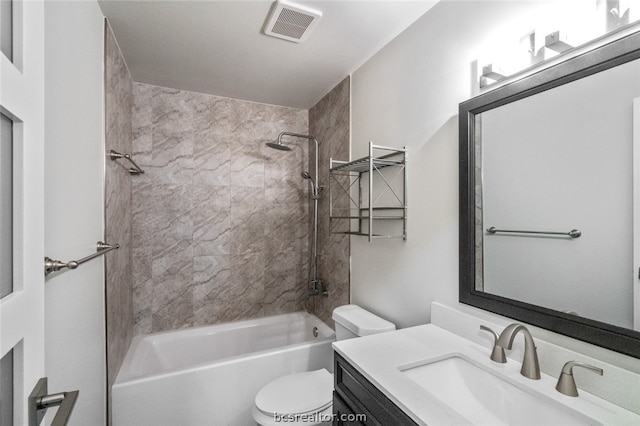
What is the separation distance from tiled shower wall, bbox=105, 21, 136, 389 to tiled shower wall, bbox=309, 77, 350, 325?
1456 mm

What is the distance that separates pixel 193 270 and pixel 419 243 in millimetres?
1860

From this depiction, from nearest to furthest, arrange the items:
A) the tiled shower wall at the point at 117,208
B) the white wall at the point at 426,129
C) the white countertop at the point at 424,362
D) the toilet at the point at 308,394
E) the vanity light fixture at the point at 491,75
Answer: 1. the white countertop at the point at 424,362
2. the vanity light fixture at the point at 491,75
3. the white wall at the point at 426,129
4. the toilet at the point at 308,394
5. the tiled shower wall at the point at 117,208

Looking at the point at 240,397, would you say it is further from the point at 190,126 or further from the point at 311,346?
the point at 190,126

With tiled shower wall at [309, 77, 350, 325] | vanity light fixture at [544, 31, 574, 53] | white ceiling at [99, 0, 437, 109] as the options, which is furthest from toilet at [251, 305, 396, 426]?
white ceiling at [99, 0, 437, 109]

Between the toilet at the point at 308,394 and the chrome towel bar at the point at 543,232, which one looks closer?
the chrome towel bar at the point at 543,232

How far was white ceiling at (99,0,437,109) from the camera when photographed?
Answer: 1.49m

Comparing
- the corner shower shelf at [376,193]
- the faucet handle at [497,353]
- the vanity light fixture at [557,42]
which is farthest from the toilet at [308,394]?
the vanity light fixture at [557,42]

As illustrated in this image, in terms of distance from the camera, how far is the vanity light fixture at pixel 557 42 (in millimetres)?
932

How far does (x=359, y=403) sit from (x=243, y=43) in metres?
1.94

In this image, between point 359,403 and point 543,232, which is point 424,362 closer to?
point 359,403

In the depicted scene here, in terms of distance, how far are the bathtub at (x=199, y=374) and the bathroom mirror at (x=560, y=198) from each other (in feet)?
4.32

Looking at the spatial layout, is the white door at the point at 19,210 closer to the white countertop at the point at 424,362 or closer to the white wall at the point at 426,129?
the white countertop at the point at 424,362

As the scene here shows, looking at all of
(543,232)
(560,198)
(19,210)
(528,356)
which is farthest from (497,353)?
(19,210)

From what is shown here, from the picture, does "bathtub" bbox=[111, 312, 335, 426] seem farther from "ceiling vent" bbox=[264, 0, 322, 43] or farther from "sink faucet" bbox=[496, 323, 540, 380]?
"ceiling vent" bbox=[264, 0, 322, 43]
